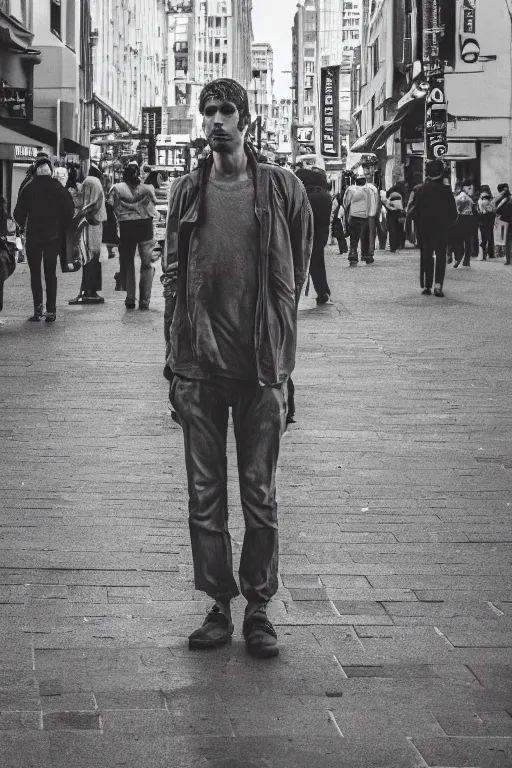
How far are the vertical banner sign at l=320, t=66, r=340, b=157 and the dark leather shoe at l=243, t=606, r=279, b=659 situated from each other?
60.3m

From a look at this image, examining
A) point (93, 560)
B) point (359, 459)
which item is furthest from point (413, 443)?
point (93, 560)

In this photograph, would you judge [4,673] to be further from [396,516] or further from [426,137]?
[426,137]

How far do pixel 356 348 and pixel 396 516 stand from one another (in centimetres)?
678

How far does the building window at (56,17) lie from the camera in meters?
52.6

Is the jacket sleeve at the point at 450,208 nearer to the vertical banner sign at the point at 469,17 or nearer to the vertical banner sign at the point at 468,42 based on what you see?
the vertical banner sign at the point at 469,17

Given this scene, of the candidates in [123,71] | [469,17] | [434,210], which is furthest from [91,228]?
[123,71]

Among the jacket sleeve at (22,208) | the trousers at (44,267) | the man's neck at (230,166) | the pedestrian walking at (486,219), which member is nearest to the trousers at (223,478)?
the man's neck at (230,166)

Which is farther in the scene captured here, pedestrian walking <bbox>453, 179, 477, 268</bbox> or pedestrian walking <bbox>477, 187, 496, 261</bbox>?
pedestrian walking <bbox>477, 187, 496, 261</bbox>

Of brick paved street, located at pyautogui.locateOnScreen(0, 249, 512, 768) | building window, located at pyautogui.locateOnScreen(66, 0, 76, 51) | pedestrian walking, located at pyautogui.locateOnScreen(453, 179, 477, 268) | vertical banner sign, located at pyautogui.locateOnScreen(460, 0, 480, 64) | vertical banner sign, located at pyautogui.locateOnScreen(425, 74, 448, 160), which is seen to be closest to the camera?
brick paved street, located at pyautogui.locateOnScreen(0, 249, 512, 768)

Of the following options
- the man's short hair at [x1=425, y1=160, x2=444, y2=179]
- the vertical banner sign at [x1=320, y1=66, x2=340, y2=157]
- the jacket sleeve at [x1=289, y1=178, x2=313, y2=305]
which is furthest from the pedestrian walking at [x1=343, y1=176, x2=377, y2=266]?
the vertical banner sign at [x1=320, y1=66, x2=340, y2=157]

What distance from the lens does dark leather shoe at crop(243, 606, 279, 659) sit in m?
4.54

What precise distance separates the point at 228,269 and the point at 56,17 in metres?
51.1

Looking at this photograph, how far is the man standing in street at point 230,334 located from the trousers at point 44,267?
1088 centimetres

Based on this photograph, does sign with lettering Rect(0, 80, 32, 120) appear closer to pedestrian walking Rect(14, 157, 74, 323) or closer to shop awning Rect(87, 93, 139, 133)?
pedestrian walking Rect(14, 157, 74, 323)
